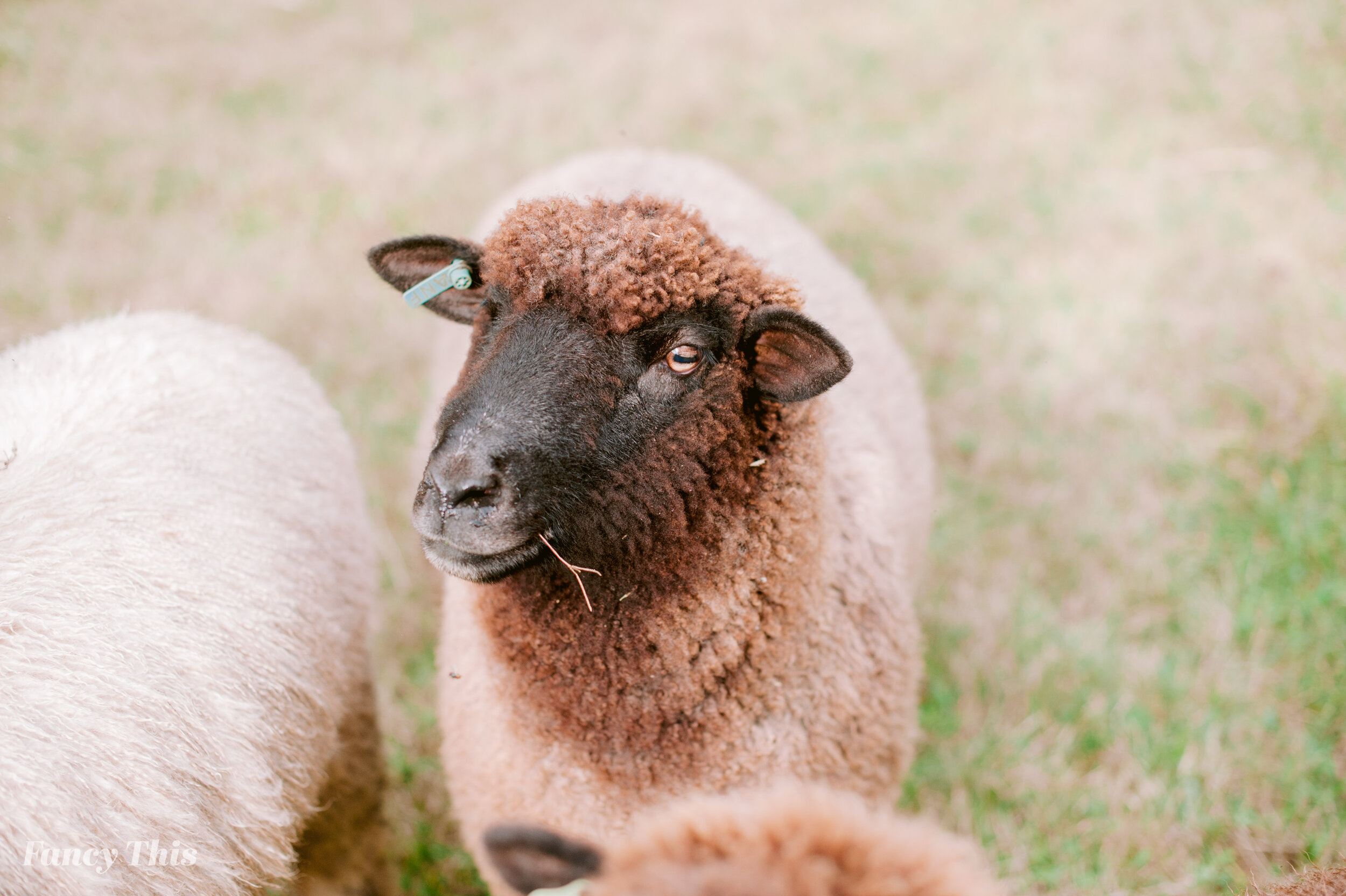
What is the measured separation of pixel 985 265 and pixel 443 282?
5.18 metres

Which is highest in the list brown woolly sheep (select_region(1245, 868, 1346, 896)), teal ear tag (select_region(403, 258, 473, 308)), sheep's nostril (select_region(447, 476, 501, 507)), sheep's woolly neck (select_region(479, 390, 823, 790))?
teal ear tag (select_region(403, 258, 473, 308))

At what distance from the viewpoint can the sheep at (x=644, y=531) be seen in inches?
81.7

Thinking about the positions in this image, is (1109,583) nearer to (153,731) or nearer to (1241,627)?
(1241,627)

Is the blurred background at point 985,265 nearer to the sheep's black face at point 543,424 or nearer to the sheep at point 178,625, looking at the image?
the sheep at point 178,625

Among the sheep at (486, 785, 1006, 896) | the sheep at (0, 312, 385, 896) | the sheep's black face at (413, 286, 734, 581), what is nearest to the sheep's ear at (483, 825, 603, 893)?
the sheep at (486, 785, 1006, 896)

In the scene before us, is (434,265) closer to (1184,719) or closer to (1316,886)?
(1316,886)

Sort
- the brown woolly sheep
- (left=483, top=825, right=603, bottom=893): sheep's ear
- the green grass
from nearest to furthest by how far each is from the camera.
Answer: (left=483, top=825, right=603, bottom=893): sheep's ear → the brown woolly sheep → the green grass

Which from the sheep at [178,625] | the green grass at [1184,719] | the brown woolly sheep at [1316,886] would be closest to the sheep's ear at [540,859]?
the sheep at [178,625]

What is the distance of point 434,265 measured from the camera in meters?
Answer: 2.60

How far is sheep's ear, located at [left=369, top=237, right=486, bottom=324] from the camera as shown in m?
2.48

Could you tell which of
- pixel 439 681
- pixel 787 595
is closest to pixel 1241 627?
pixel 787 595

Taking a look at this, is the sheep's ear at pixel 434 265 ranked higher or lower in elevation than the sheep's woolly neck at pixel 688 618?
higher

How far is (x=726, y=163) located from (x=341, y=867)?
21.9 ft

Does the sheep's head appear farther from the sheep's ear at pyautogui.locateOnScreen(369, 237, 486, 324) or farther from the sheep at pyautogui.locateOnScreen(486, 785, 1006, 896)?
the sheep at pyautogui.locateOnScreen(486, 785, 1006, 896)
